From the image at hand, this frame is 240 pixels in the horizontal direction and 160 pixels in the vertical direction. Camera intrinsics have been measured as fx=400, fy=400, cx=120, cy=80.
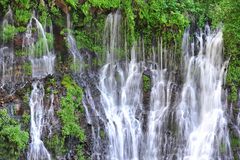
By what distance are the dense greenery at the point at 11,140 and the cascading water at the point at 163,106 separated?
223cm

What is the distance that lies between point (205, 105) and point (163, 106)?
143 centimetres

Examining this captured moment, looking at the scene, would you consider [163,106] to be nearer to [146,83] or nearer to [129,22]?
[146,83]

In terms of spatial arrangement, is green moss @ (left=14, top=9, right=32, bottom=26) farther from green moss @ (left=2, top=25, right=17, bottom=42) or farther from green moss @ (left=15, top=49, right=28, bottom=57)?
green moss @ (left=15, top=49, right=28, bottom=57)

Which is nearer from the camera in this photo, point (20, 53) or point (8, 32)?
point (8, 32)

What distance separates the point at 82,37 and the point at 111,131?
11.9ft

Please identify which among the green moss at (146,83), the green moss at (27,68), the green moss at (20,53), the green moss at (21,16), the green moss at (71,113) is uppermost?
the green moss at (21,16)

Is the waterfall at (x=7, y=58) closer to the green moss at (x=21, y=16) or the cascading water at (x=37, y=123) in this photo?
the green moss at (x=21, y=16)

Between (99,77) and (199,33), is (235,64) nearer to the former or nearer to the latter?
(199,33)

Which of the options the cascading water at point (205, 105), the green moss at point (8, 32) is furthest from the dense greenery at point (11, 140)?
the cascading water at point (205, 105)

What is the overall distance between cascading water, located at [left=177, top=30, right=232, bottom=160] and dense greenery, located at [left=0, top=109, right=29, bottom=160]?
507 centimetres

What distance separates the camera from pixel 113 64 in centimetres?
1423

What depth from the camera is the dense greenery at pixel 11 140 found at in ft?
36.7

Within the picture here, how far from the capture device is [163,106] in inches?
535

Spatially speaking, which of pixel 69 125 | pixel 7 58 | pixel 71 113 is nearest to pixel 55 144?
pixel 69 125
